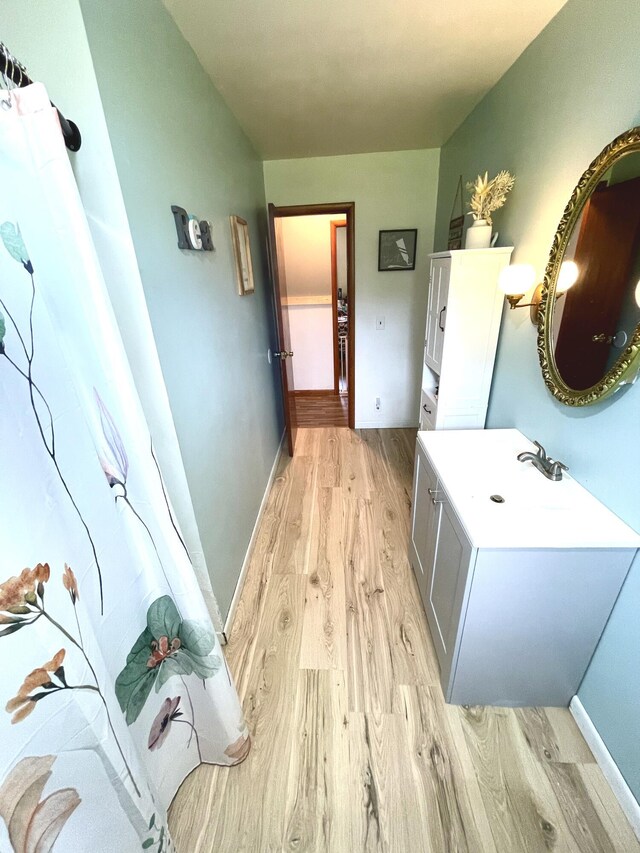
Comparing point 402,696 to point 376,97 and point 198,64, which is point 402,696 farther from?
point 376,97

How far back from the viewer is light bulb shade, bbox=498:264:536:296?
1.46 metres

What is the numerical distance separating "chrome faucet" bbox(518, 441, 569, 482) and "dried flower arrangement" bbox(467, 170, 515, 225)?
1.19 meters

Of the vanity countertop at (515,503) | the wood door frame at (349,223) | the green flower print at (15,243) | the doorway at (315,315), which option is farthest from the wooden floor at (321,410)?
the green flower print at (15,243)

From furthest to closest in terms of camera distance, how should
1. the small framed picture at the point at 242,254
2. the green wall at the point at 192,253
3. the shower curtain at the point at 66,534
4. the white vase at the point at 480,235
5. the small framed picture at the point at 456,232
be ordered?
1. the small framed picture at the point at 456,232
2. the small framed picture at the point at 242,254
3. the white vase at the point at 480,235
4. the green wall at the point at 192,253
5. the shower curtain at the point at 66,534

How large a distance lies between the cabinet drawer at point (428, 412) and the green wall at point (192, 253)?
3.62ft

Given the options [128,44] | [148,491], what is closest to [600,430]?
[148,491]

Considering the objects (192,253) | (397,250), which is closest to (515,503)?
(192,253)

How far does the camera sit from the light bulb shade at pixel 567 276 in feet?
4.09

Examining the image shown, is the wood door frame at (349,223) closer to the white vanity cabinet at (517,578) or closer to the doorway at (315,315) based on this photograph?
the doorway at (315,315)

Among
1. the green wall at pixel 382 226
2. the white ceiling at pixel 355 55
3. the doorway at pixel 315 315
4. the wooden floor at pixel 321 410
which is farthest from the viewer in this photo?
the doorway at pixel 315 315

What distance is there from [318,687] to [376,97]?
2.84 m

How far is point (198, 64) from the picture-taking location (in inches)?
56.6

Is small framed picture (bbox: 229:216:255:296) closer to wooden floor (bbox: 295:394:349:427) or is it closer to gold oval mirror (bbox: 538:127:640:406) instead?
gold oval mirror (bbox: 538:127:640:406)

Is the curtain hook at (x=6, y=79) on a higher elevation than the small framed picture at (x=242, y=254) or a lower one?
higher
